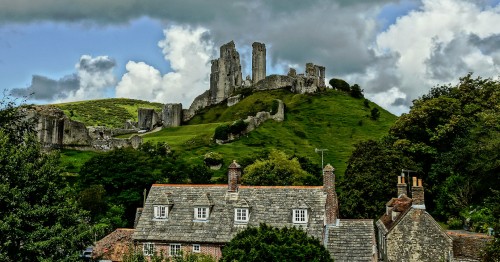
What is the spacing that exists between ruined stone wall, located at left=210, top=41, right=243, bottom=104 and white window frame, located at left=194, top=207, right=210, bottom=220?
382ft

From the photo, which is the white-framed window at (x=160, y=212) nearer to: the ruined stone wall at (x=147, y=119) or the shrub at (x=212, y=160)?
the shrub at (x=212, y=160)

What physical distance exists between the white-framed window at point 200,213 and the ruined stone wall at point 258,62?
122620mm

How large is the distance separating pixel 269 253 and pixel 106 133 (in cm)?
10841

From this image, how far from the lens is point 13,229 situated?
94.2 ft

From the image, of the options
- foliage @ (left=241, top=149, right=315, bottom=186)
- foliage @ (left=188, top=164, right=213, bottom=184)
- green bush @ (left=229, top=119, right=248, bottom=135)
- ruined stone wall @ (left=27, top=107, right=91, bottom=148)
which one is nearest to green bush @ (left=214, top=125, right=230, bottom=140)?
green bush @ (left=229, top=119, right=248, bottom=135)

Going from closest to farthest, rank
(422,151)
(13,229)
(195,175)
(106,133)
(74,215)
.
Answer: (13,229) < (74,215) < (422,151) < (195,175) < (106,133)

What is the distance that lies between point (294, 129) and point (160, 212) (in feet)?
257

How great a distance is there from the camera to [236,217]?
4316 centimetres

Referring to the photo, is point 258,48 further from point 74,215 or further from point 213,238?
point 74,215

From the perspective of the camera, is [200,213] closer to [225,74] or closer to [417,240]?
[417,240]

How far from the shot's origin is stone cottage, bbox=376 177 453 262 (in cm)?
4125

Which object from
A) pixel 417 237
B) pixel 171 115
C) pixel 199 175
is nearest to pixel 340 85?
pixel 171 115

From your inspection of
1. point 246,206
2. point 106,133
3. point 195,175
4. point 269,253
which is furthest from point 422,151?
point 106,133

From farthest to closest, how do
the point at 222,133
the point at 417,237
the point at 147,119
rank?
the point at 147,119
the point at 222,133
the point at 417,237
